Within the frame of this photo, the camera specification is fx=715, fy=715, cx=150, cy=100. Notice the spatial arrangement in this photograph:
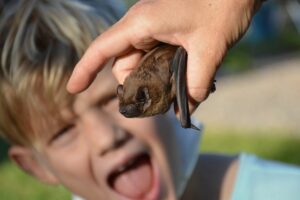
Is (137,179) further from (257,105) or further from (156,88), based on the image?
(257,105)

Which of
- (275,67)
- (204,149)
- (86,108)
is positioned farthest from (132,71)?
(275,67)

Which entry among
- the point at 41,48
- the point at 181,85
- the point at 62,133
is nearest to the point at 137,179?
the point at 62,133

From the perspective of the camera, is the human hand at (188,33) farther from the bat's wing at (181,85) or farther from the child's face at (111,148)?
the child's face at (111,148)

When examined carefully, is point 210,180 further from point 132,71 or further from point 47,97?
point 132,71

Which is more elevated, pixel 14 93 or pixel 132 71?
pixel 132 71

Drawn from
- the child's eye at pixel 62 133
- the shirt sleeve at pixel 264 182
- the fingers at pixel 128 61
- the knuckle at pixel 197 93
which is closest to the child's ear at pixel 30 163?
the child's eye at pixel 62 133

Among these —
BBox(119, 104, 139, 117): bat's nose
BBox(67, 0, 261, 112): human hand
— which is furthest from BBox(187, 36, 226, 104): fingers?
BBox(119, 104, 139, 117): bat's nose

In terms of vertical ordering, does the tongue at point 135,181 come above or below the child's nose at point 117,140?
below
